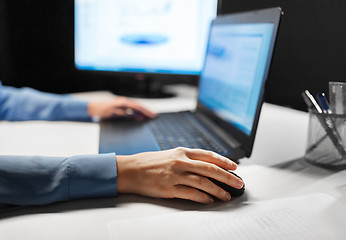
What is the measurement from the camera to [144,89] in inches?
53.1

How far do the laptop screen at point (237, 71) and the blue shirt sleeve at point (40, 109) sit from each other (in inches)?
15.0

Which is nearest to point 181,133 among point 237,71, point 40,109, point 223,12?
point 237,71

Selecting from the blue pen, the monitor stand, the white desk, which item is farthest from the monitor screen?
the blue pen

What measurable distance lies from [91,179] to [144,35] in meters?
0.87

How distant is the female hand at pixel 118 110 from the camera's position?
0.91 m

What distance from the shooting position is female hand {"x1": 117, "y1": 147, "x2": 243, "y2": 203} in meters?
0.43

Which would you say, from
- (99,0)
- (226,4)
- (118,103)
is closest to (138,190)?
(118,103)

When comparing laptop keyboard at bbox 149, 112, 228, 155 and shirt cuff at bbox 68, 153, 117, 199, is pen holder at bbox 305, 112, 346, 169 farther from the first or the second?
shirt cuff at bbox 68, 153, 117, 199

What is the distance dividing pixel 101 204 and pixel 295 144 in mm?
476

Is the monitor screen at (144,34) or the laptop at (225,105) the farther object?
the monitor screen at (144,34)

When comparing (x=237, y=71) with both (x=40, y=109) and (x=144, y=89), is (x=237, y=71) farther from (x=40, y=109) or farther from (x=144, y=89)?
(x=144, y=89)

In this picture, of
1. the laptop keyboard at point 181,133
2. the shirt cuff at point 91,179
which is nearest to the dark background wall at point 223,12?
the laptop keyboard at point 181,133

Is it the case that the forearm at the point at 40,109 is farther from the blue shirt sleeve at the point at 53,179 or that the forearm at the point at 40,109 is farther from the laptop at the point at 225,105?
the blue shirt sleeve at the point at 53,179

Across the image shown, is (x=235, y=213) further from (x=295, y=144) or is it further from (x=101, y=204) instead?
(x=295, y=144)
